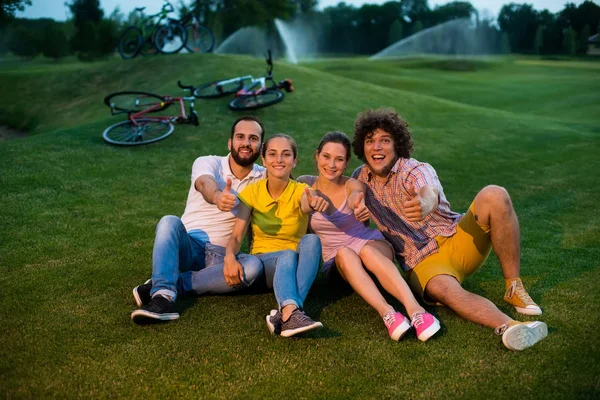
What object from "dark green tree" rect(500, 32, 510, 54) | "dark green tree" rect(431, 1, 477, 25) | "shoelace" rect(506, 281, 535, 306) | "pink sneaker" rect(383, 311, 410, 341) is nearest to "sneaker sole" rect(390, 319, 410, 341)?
"pink sneaker" rect(383, 311, 410, 341)

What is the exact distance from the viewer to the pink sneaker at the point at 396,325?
344 cm

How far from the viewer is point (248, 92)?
12.5 m

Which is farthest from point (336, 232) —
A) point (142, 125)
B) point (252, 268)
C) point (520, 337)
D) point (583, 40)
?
point (583, 40)

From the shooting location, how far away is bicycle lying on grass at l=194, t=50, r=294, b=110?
1243cm

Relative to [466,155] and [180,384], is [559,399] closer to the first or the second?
[180,384]

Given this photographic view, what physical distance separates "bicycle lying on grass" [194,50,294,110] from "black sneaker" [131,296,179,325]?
29.0ft

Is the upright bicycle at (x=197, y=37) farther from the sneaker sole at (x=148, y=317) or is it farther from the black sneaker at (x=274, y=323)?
the black sneaker at (x=274, y=323)

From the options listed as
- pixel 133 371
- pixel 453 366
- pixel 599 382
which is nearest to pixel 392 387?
pixel 453 366

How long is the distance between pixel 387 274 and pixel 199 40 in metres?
15.2

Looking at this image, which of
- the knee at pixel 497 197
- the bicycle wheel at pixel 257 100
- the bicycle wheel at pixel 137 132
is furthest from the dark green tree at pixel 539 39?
the knee at pixel 497 197

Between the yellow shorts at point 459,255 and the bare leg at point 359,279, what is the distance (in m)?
0.41

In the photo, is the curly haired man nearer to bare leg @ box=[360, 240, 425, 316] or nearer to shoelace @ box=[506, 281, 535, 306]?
shoelace @ box=[506, 281, 535, 306]

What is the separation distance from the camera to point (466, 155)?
1106cm

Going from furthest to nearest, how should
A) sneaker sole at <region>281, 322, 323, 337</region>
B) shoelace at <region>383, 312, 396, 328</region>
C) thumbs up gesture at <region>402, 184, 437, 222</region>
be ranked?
1. thumbs up gesture at <region>402, 184, 437, 222</region>
2. shoelace at <region>383, 312, 396, 328</region>
3. sneaker sole at <region>281, 322, 323, 337</region>
